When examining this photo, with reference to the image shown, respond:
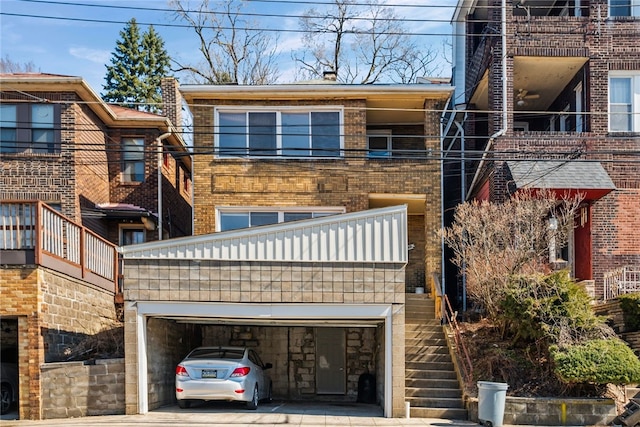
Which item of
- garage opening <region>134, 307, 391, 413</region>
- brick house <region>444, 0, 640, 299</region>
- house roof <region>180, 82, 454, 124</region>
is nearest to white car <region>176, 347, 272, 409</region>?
garage opening <region>134, 307, 391, 413</region>

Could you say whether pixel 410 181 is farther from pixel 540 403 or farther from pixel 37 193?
pixel 37 193

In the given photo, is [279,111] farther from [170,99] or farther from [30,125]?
[30,125]

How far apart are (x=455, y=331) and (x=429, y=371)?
48.5 inches

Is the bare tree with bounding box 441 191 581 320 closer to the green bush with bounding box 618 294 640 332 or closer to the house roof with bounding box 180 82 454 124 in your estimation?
the green bush with bounding box 618 294 640 332

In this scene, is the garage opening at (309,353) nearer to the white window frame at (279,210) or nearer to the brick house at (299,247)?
the brick house at (299,247)

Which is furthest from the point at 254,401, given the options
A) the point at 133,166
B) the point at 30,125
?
the point at 133,166

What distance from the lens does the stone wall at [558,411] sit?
12398mm

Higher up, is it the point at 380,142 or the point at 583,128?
the point at 583,128

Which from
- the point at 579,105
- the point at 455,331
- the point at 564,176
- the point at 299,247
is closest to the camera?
the point at 299,247

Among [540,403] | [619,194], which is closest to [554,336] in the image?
[540,403]

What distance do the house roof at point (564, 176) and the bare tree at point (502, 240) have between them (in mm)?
719

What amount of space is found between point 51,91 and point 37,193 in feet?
10.1

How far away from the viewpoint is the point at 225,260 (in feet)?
43.9

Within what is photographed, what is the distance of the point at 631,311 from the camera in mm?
14773
